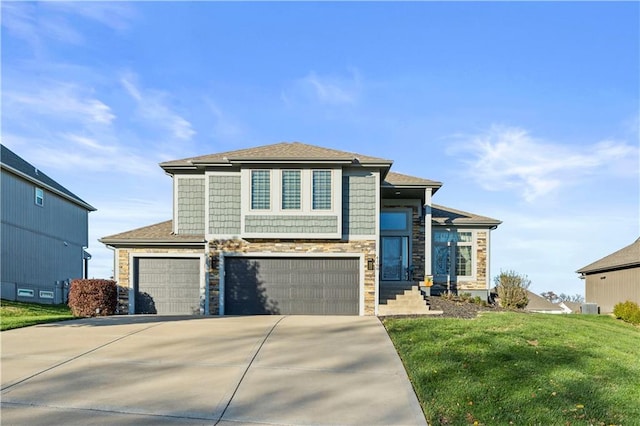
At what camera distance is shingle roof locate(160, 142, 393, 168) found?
A: 15.6 m

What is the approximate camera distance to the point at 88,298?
50.9ft

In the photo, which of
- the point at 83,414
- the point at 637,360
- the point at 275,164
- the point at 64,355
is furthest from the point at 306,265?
the point at 83,414

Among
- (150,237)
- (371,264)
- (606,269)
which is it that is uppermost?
(150,237)

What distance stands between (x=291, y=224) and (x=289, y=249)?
83 cm

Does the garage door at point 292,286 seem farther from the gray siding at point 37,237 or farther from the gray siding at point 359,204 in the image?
the gray siding at point 37,237

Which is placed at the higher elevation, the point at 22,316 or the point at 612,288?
the point at 612,288

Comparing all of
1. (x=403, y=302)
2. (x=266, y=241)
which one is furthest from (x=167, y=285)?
(x=403, y=302)

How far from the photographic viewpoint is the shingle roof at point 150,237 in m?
16.8

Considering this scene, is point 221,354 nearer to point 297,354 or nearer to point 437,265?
point 297,354

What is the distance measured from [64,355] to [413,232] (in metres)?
13.5

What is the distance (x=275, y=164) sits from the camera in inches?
620

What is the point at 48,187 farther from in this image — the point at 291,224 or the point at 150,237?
the point at 291,224

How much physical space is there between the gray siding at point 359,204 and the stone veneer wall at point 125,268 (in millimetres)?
Result: 5089

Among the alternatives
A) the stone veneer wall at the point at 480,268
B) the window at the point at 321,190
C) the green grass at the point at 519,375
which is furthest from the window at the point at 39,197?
the green grass at the point at 519,375
